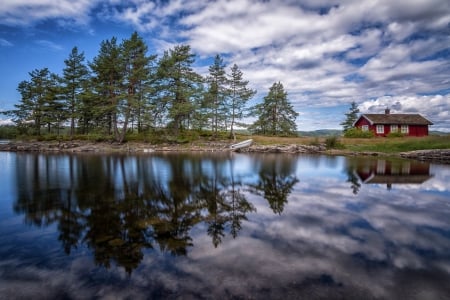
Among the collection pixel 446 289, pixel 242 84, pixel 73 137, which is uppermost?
pixel 242 84

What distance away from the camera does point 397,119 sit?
53906mm

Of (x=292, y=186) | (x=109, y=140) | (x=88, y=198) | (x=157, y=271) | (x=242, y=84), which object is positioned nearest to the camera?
(x=157, y=271)

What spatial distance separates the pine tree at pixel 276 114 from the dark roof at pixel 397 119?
15593 mm

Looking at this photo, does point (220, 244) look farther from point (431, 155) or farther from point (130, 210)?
point (431, 155)

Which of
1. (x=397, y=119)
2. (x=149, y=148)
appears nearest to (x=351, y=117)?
(x=397, y=119)

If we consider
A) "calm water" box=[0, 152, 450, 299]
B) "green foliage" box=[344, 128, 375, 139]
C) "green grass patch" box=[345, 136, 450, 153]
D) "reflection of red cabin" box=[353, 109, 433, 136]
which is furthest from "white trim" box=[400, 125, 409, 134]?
"calm water" box=[0, 152, 450, 299]

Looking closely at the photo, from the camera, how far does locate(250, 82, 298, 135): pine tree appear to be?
55.6 metres

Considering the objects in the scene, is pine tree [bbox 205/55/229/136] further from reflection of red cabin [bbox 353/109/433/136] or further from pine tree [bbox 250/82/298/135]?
reflection of red cabin [bbox 353/109/433/136]

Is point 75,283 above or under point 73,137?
under

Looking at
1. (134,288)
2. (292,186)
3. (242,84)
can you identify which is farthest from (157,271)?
(242,84)

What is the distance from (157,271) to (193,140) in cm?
3976

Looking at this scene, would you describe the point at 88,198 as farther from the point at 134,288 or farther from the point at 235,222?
the point at 134,288

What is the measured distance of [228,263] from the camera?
16.4 ft

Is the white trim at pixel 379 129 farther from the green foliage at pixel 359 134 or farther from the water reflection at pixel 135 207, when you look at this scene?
the water reflection at pixel 135 207
